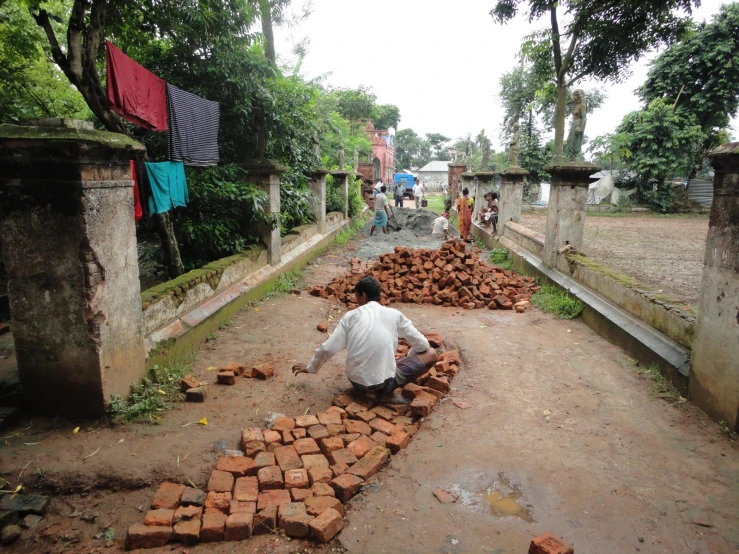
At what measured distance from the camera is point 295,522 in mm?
2578

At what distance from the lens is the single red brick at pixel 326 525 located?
2522 mm

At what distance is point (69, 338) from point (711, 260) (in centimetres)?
495

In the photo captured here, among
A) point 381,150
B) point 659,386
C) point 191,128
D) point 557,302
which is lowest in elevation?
point 659,386

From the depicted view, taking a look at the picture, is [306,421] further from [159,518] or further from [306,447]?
[159,518]

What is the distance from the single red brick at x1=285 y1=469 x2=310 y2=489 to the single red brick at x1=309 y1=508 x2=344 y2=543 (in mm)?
374

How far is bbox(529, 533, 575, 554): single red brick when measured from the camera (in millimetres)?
2318

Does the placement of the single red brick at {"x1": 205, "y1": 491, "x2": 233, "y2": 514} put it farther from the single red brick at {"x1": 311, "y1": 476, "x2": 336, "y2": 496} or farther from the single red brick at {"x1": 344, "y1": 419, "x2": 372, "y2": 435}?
the single red brick at {"x1": 344, "y1": 419, "x2": 372, "y2": 435}

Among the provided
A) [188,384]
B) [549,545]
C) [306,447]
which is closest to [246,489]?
[306,447]

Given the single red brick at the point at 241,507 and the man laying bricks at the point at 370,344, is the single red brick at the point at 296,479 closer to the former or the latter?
the single red brick at the point at 241,507

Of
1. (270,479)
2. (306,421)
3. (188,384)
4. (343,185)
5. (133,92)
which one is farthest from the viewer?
(343,185)

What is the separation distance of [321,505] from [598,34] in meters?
14.8

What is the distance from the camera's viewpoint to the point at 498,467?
10.5ft

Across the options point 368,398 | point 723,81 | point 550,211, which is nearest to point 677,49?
point 723,81

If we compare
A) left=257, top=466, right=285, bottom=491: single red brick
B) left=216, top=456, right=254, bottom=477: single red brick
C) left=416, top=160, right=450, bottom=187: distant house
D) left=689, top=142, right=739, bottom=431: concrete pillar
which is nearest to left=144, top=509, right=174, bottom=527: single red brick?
left=216, top=456, right=254, bottom=477: single red brick
